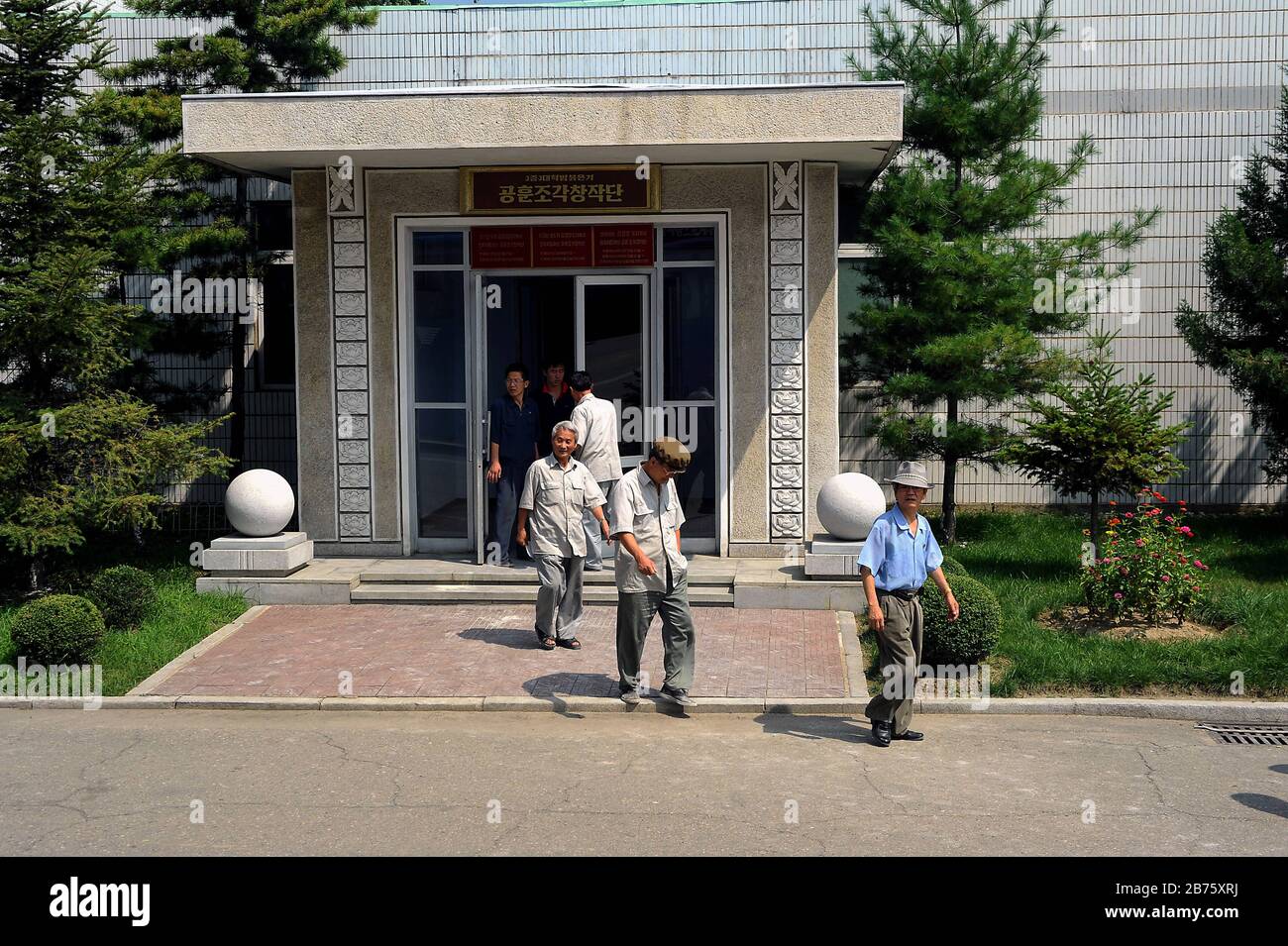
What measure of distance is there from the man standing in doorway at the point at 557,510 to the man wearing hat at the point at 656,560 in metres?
1.54

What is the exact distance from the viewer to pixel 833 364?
13875 millimetres

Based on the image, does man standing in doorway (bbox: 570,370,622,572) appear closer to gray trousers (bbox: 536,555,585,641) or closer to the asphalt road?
gray trousers (bbox: 536,555,585,641)

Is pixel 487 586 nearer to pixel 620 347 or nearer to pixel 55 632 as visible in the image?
pixel 620 347

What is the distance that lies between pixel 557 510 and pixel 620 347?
3.54 m

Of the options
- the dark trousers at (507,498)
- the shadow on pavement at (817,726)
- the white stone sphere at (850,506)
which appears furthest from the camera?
the dark trousers at (507,498)

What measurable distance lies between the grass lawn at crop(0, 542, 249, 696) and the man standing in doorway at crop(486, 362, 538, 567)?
2.66 metres

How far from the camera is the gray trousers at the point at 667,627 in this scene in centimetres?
947

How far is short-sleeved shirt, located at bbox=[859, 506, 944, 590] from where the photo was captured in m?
8.85

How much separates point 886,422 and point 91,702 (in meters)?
8.66

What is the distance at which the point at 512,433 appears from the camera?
43.5ft

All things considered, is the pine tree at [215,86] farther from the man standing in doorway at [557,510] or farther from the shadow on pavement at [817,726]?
the shadow on pavement at [817,726]

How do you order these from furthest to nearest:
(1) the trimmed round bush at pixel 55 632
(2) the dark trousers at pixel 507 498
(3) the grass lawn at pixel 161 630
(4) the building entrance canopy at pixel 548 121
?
(2) the dark trousers at pixel 507 498 → (4) the building entrance canopy at pixel 548 121 → (3) the grass lawn at pixel 161 630 → (1) the trimmed round bush at pixel 55 632

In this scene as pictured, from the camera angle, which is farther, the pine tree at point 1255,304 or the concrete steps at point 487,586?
the pine tree at point 1255,304

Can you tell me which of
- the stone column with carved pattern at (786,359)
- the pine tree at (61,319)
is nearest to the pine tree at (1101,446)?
the stone column with carved pattern at (786,359)
